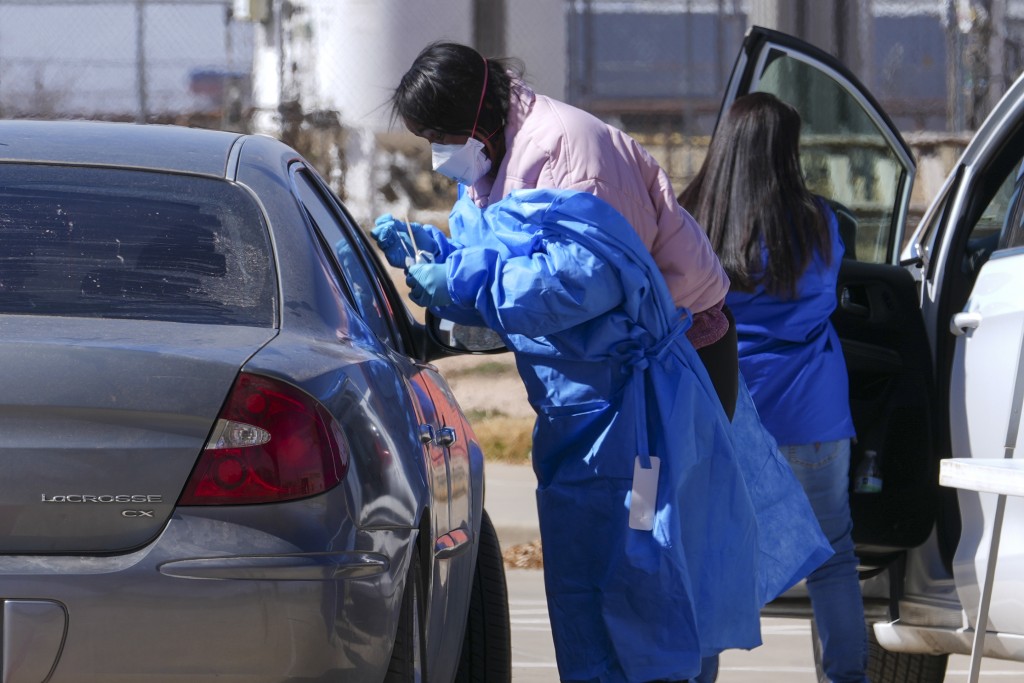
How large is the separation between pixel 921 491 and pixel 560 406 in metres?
1.37

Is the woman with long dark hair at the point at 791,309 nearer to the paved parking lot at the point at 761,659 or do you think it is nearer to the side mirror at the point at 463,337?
the side mirror at the point at 463,337

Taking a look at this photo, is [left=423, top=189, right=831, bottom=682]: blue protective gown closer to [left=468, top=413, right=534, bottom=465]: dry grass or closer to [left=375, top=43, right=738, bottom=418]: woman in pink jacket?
[left=375, top=43, right=738, bottom=418]: woman in pink jacket

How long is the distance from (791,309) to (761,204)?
0.29 meters

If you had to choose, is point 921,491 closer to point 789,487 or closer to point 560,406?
point 789,487

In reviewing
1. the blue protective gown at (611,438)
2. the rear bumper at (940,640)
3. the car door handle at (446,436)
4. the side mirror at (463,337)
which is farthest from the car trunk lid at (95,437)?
the rear bumper at (940,640)

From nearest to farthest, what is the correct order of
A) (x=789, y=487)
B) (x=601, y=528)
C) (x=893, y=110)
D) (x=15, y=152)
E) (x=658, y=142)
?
1. (x=15, y=152)
2. (x=601, y=528)
3. (x=789, y=487)
4. (x=893, y=110)
5. (x=658, y=142)

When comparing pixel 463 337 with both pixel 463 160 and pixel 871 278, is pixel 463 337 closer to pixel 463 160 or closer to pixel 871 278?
pixel 463 160

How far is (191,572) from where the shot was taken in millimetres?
2240

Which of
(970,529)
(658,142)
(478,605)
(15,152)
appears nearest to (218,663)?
(15,152)

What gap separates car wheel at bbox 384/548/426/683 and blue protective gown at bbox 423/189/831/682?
2.24 feet

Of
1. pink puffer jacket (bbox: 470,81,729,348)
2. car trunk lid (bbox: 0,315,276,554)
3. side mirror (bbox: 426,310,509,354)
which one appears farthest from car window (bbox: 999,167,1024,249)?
car trunk lid (bbox: 0,315,276,554)

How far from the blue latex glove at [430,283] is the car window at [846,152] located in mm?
1707

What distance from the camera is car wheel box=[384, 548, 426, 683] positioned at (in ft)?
8.23

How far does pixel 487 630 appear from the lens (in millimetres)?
3775
